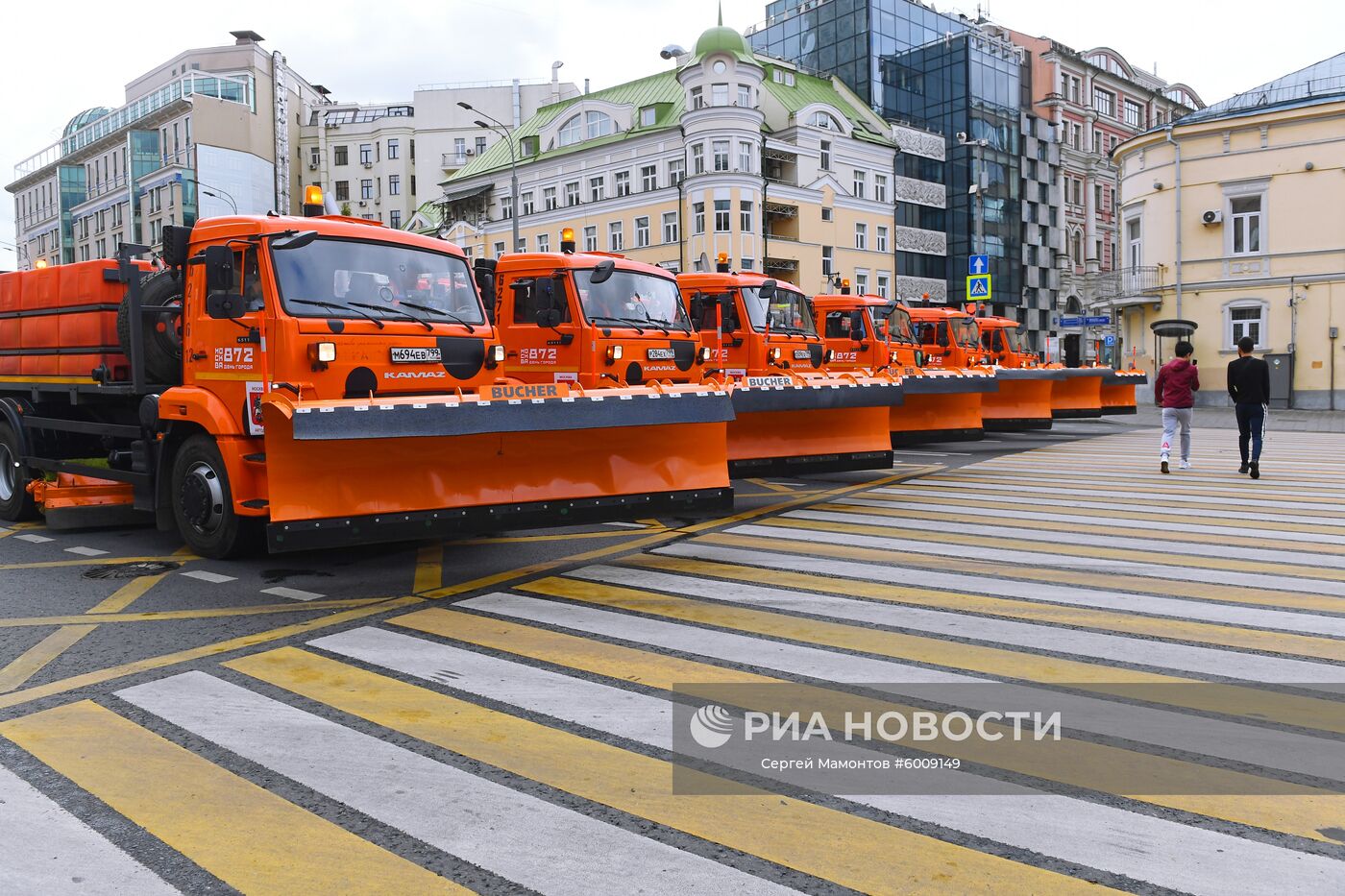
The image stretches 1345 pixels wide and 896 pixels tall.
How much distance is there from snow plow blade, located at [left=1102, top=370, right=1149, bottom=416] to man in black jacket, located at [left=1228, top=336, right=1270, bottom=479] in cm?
1036

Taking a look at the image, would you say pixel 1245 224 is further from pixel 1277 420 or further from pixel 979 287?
pixel 979 287

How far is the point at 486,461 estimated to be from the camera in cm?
772

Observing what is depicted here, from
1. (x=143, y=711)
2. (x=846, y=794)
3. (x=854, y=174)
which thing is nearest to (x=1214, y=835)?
(x=846, y=794)

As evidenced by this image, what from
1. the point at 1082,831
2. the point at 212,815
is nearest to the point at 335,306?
the point at 212,815

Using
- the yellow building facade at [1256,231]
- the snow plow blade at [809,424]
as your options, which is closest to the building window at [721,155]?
the yellow building facade at [1256,231]

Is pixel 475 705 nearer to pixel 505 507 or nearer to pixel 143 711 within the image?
pixel 143 711

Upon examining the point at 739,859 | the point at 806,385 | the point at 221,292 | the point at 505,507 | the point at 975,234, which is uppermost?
the point at 975,234

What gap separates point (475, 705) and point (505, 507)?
9.39ft

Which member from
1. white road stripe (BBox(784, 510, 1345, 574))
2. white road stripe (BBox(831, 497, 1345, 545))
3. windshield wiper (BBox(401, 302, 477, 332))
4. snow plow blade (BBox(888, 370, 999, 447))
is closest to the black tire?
windshield wiper (BBox(401, 302, 477, 332))

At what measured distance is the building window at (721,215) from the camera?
4888cm

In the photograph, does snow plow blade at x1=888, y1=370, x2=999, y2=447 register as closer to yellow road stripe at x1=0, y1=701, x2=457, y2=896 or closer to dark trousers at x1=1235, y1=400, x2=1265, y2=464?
dark trousers at x1=1235, y1=400, x2=1265, y2=464

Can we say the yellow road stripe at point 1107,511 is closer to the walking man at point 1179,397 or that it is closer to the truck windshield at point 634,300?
the truck windshield at point 634,300

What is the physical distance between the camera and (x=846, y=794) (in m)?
3.87

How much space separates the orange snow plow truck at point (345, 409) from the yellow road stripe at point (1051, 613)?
1064 mm
